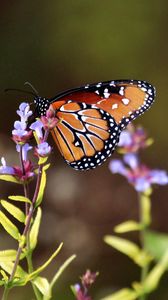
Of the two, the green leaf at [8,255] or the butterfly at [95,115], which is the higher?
the butterfly at [95,115]

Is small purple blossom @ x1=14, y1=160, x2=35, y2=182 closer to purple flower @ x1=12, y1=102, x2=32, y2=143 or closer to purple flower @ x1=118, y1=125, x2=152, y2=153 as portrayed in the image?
purple flower @ x1=12, y1=102, x2=32, y2=143

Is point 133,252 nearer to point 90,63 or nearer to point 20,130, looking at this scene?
point 20,130

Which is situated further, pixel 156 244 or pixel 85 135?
pixel 85 135

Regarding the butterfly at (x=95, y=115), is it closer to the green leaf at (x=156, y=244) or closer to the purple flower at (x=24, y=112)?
the green leaf at (x=156, y=244)

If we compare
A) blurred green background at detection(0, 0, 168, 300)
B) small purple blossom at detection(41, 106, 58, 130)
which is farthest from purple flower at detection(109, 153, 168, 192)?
blurred green background at detection(0, 0, 168, 300)

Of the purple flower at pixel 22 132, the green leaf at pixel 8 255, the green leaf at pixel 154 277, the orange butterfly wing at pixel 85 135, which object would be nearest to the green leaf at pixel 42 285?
the green leaf at pixel 8 255

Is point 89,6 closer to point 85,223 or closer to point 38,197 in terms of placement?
point 85,223

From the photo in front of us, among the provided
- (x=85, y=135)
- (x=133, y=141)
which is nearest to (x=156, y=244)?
(x=133, y=141)
